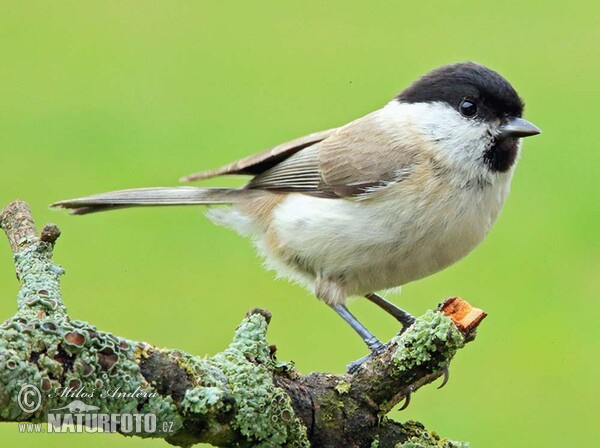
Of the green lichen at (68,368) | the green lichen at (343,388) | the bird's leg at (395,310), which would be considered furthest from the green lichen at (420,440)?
the bird's leg at (395,310)

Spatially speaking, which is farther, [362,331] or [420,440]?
[362,331]

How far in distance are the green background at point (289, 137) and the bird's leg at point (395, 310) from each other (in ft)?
3.87

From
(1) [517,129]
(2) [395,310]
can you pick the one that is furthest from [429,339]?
(2) [395,310]

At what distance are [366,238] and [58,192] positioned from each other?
331 cm

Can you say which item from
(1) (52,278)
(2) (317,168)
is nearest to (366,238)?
(2) (317,168)

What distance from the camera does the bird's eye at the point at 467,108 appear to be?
386cm

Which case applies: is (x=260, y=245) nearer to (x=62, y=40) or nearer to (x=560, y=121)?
(x=560, y=121)

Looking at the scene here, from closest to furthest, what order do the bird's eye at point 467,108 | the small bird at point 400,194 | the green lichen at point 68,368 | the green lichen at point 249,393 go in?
1. the green lichen at point 68,368
2. the green lichen at point 249,393
3. the small bird at point 400,194
4. the bird's eye at point 467,108

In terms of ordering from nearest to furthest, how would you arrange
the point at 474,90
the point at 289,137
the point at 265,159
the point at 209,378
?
A: 1. the point at 209,378
2. the point at 474,90
3. the point at 265,159
4. the point at 289,137

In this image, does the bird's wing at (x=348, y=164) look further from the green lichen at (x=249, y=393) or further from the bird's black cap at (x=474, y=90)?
the green lichen at (x=249, y=393)

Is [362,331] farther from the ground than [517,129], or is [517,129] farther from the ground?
[517,129]

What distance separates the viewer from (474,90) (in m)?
3.86

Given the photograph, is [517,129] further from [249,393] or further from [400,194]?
[249,393]

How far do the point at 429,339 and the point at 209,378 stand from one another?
0.61 metres
